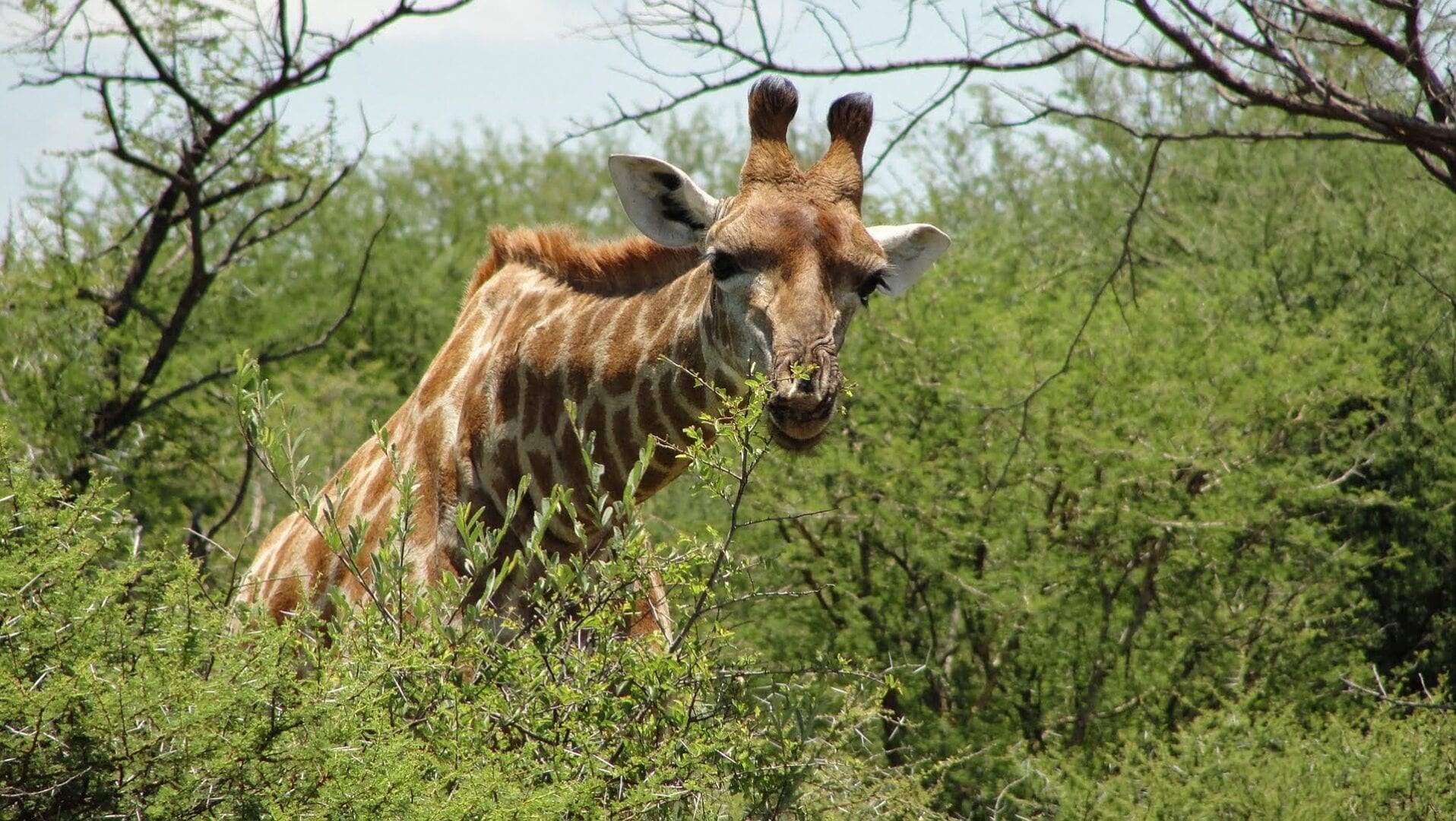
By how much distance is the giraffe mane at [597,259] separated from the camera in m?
4.81

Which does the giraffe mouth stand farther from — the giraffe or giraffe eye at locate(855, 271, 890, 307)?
giraffe eye at locate(855, 271, 890, 307)

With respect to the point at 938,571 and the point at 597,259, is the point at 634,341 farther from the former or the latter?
the point at 938,571

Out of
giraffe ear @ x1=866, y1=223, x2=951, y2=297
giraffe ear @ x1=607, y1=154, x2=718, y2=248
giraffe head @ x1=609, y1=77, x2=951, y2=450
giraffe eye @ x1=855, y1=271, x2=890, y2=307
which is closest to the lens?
giraffe head @ x1=609, y1=77, x2=951, y2=450

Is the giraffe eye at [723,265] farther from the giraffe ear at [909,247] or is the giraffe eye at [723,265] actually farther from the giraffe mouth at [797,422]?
the giraffe ear at [909,247]

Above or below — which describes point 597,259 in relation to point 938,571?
above

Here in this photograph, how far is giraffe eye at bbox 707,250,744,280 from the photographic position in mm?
4336

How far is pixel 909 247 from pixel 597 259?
100cm

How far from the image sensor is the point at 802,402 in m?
3.87

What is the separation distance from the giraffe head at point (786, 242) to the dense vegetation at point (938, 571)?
0.48 metres

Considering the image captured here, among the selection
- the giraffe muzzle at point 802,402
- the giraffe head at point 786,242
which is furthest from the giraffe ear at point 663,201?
the giraffe muzzle at point 802,402

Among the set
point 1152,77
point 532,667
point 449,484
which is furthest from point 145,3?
point 1152,77

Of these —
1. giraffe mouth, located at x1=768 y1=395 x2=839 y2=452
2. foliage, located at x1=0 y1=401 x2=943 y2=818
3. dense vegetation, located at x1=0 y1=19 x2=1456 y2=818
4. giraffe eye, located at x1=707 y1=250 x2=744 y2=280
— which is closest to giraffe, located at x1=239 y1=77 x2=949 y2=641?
giraffe eye, located at x1=707 y1=250 x2=744 y2=280

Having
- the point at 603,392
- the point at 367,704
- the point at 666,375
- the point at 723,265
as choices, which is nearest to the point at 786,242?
the point at 723,265

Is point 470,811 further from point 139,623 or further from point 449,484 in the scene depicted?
point 449,484
